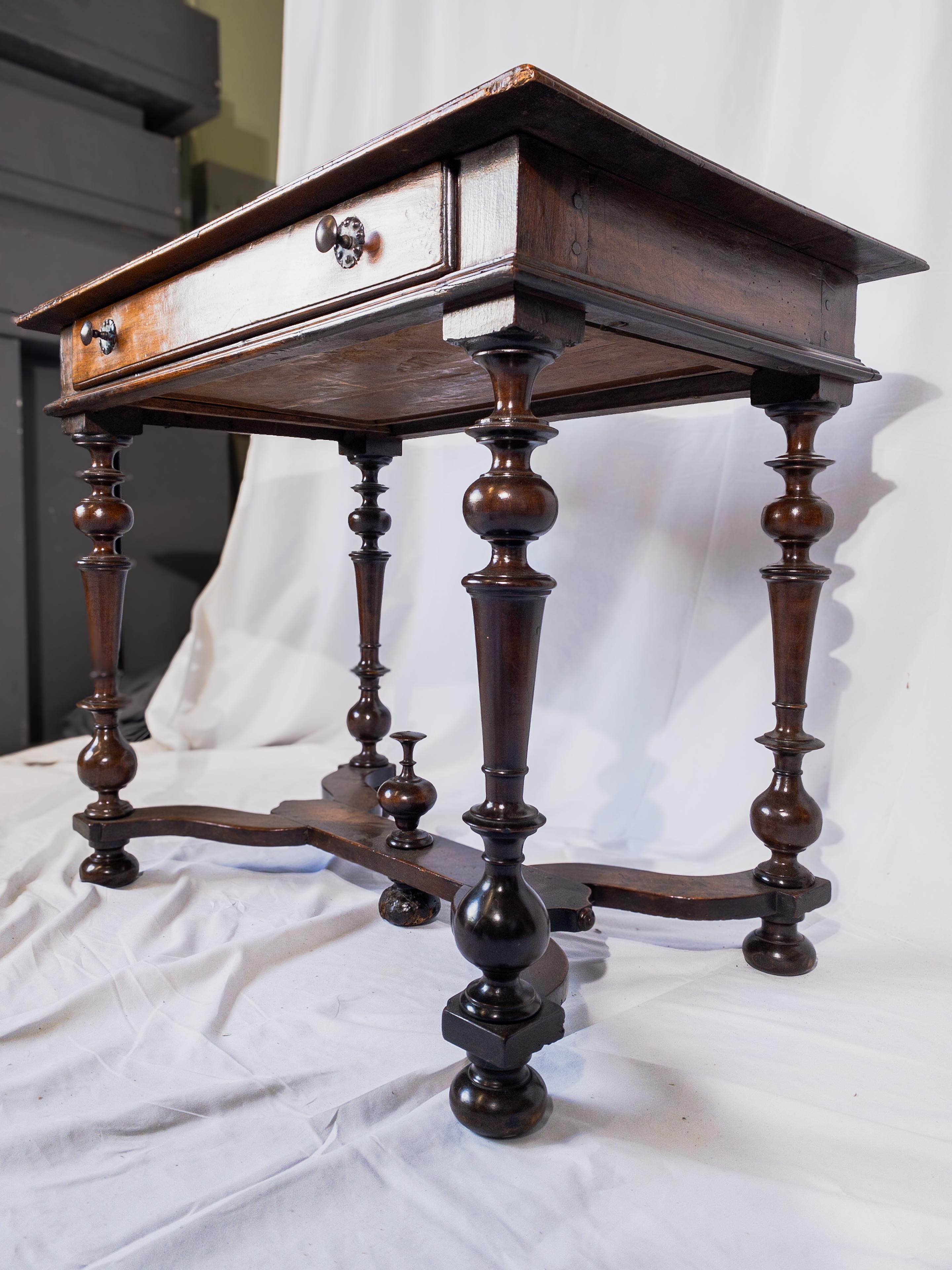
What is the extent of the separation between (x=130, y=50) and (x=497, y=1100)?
3085 millimetres

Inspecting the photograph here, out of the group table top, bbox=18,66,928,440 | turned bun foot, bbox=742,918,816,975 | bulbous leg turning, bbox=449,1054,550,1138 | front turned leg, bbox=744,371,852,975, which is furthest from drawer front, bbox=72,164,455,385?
turned bun foot, bbox=742,918,816,975

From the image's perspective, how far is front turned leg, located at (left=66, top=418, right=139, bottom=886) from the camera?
153cm

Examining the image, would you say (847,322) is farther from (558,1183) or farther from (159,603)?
(159,603)

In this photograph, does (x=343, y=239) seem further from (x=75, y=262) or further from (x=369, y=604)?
(x=75, y=262)

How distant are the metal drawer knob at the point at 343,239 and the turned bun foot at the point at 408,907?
896mm

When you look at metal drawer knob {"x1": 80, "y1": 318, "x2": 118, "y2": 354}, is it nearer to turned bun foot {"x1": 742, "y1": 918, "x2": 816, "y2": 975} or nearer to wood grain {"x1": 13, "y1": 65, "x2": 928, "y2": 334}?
wood grain {"x1": 13, "y1": 65, "x2": 928, "y2": 334}

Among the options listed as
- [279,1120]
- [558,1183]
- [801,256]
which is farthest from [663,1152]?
[801,256]

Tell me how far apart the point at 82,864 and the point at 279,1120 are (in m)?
0.85

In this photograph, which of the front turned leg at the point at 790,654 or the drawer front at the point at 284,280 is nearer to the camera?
the drawer front at the point at 284,280

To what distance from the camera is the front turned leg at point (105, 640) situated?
153 cm

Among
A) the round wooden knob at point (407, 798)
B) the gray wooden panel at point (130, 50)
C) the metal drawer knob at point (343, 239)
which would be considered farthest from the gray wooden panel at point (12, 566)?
the metal drawer knob at point (343, 239)

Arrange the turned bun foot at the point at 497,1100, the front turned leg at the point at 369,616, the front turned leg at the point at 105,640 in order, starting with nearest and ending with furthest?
the turned bun foot at the point at 497,1100 < the front turned leg at the point at 105,640 < the front turned leg at the point at 369,616

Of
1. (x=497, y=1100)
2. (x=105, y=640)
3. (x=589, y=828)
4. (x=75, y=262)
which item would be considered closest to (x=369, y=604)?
(x=105, y=640)

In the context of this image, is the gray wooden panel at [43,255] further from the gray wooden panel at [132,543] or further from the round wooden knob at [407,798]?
the round wooden knob at [407,798]
